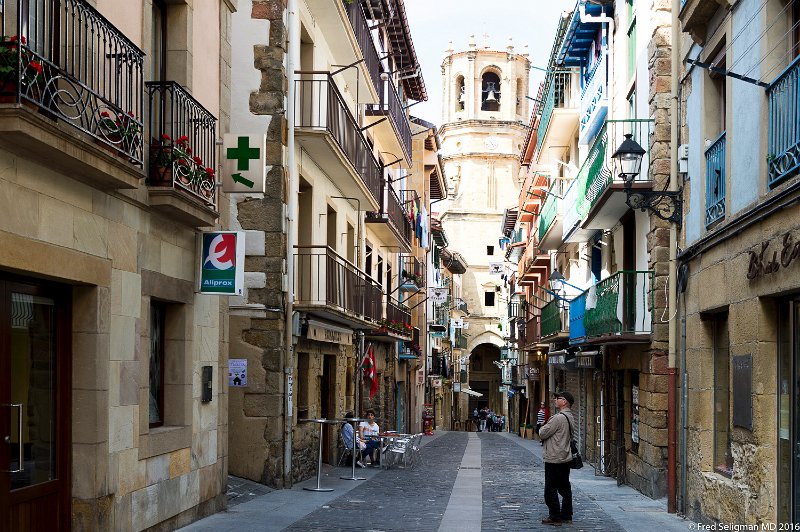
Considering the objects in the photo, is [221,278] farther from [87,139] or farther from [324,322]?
[324,322]

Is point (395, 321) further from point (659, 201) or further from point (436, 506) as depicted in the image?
point (659, 201)

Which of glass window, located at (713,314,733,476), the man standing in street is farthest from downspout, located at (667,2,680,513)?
the man standing in street

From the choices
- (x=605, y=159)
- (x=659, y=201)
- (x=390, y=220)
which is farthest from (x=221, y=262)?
(x=390, y=220)

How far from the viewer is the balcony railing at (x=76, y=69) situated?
757cm

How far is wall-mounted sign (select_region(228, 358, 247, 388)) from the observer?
57.2 ft

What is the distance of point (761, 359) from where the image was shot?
1039 cm

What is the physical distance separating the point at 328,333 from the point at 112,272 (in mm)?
10160

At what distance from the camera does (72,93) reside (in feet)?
29.7


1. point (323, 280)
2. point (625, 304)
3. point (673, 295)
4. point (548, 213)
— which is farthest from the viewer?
point (548, 213)

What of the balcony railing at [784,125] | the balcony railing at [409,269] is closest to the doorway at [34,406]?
the balcony railing at [784,125]

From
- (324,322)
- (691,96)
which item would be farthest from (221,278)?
(324,322)

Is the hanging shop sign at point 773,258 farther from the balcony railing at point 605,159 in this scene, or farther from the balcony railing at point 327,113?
the balcony railing at point 327,113

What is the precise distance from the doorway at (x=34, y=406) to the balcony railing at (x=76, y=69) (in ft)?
4.56

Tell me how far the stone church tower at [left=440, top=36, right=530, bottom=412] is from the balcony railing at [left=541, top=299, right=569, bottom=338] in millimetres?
40538
